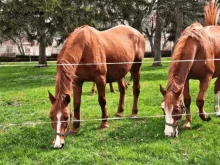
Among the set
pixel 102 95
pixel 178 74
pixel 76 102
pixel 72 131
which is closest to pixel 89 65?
pixel 102 95

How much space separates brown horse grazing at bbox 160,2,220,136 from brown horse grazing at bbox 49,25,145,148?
35.0 inches

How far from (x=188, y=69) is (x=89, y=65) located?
1.69m

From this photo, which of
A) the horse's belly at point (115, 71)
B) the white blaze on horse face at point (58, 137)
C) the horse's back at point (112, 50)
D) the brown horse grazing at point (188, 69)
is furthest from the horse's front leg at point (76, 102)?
the brown horse grazing at point (188, 69)

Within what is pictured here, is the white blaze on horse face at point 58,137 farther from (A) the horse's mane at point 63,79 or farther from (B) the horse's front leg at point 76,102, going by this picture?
(B) the horse's front leg at point 76,102

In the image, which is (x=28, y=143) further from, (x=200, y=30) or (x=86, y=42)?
(x=200, y=30)

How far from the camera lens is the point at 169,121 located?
539 centimetres

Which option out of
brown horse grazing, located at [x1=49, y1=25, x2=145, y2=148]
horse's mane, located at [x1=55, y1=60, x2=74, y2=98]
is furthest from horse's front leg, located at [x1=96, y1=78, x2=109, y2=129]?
horse's mane, located at [x1=55, y1=60, x2=74, y2=98]

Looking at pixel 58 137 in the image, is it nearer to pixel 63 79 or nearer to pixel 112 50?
pixel 63 79

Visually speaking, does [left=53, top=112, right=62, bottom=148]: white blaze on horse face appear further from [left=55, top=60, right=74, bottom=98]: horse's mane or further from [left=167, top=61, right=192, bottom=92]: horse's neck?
[left=167, top=61, right=192, bottom=92]: horse's neck

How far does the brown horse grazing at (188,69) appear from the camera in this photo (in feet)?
17.8

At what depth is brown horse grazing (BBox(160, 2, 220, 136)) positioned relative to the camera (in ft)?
17.8

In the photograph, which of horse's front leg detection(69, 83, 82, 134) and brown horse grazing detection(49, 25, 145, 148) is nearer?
brown horse grazing detection(49, 25, 145, 148)

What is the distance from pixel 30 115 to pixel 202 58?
12.9 ft

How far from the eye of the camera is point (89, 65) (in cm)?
593
